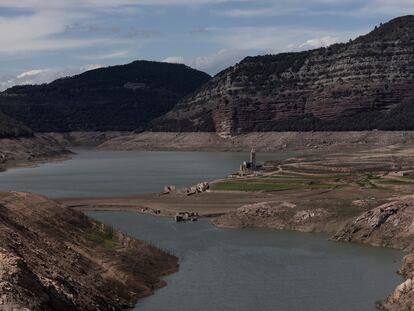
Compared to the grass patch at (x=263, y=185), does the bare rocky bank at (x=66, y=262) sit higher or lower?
higher

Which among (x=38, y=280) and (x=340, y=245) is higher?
(x=38, y=280)

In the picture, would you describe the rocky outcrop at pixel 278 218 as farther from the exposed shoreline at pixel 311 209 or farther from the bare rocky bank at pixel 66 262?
the bare rocky bank at pixel 66 262

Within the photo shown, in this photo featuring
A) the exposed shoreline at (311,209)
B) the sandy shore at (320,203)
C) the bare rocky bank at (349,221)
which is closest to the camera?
the bare rocky bank at (349,221)

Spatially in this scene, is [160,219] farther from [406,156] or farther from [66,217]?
[406,156]

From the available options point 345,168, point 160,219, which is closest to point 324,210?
point 160,219

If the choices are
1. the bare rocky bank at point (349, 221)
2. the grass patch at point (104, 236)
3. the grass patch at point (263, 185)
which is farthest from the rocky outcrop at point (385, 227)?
the grass patch at point (263, 185)

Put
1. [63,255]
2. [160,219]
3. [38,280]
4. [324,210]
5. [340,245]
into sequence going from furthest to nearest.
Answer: [160,219] → [324,210] → [340,245] → [63,255] → [38,280]

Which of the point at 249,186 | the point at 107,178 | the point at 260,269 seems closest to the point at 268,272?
the point at 260,269

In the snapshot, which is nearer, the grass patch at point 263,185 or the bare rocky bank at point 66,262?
the bare rocky bank at point 66,262
